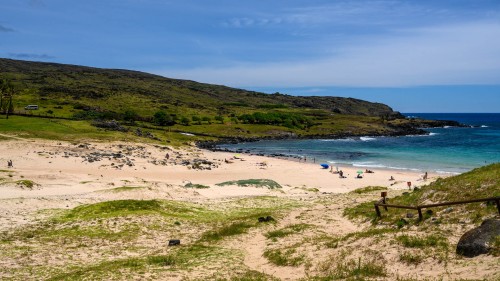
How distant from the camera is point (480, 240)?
15.7 m

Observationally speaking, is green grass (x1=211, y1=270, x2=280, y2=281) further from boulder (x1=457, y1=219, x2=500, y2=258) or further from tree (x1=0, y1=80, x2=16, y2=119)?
tree (x1=0, y1=80, x2=16, y2=119)

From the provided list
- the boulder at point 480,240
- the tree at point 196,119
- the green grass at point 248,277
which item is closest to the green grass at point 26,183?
the green grass at point 248,277

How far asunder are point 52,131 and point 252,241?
265ft

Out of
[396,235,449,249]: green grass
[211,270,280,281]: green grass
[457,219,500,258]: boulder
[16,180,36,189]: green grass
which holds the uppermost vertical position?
[457,219,500,258]: boulder

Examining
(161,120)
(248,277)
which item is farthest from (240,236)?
(161,120)

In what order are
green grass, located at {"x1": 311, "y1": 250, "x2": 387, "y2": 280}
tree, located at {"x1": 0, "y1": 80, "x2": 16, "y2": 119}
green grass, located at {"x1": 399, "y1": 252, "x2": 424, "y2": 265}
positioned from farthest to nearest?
1. tree, located at {"x1": 0, "y1": 80, "x2": 16, "y2": 119}
2. green grass, located at {"x1": 399, "y1": 252, "x2": 424, "y2": 265}
3. green grass, located at {"x1": 311, "y1": 250, "x2": 387, "y2": 280}

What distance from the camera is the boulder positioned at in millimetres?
15414

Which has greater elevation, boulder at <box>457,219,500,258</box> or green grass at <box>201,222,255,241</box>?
boulder at <box>457,219,500,258</box>

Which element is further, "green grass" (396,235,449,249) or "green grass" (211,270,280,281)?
"green grass" (396,235,449,249)

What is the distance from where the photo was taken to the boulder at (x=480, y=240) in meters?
15.4

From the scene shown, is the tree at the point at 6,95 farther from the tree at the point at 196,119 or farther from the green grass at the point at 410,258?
the green grass at the point at 410,258

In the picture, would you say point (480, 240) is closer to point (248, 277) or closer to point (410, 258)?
point (410, 258)

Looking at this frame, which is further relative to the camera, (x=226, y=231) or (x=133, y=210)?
(x=133, y=210)

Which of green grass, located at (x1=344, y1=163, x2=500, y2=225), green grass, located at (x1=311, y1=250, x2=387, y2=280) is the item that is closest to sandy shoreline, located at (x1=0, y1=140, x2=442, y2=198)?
green grass, located at (x1=344, y1=163, x2=500, y2=225)
